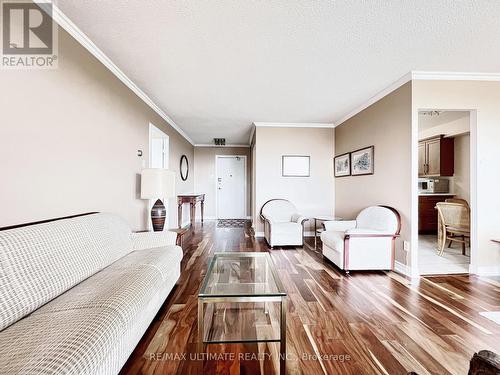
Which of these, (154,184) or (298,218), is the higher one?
(154,184)

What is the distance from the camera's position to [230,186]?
709cm

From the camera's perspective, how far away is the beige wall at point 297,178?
A: 15.2 feet

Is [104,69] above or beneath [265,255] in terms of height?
above

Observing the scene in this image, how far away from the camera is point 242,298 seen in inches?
49.7

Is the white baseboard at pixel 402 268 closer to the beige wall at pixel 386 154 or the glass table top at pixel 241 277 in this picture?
the beige wall at pixel 386 154

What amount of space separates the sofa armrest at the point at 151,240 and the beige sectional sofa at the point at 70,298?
40 centimetres

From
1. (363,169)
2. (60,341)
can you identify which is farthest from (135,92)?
(363,169)

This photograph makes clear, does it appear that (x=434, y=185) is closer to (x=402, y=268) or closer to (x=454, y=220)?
(x=454, y=220)

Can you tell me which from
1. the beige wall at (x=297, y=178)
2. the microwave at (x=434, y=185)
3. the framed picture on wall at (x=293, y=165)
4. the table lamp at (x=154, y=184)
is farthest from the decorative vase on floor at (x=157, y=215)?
the microwave at (x=434, y=185)

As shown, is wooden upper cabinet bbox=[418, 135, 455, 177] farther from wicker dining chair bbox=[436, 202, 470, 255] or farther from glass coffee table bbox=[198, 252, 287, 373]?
glass coffee table bbox=[198, 252, 287, 373]

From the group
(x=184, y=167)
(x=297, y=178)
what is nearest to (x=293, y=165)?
(x=297, y=178)

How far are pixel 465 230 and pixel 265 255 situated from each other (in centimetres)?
315

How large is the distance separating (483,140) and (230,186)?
5678mm

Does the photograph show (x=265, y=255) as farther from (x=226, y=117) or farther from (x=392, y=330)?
(x=226, y=117)
